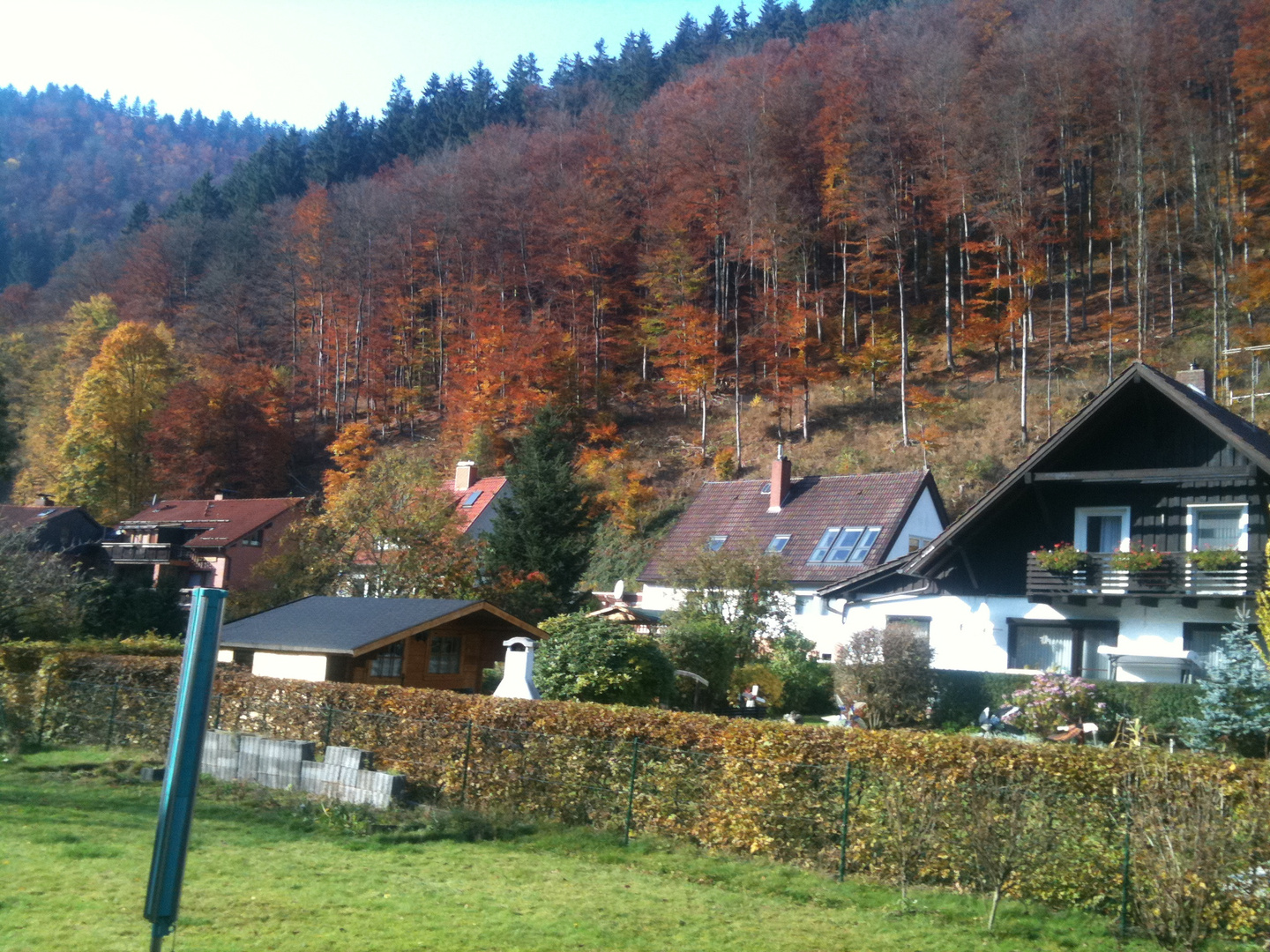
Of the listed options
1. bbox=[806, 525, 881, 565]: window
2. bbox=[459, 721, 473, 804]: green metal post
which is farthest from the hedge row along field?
bbox=[806, 525, 881, 565]: window

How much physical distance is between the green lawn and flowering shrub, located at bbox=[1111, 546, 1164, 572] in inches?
533

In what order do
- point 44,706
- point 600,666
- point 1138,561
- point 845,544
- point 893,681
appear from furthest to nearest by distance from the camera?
point 845,544 → point 893,681 → point 1138,561 → point 44,706 → point 600,666

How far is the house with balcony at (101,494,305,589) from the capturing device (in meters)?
49.2

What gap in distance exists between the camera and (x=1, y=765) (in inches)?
670

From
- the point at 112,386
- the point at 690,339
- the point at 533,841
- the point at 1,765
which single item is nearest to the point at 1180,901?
the point at 533,841

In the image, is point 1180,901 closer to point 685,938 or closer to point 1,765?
point 685,938

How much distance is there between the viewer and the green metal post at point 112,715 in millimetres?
18906

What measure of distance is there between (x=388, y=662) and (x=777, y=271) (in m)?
34.0

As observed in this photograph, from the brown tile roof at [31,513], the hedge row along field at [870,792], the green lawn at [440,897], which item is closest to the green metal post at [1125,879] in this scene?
the hedge row along field at [870,792]

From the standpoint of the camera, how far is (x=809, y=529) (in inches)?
1410

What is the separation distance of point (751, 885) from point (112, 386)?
56246mm

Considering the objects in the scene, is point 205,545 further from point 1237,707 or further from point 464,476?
point 1237,707

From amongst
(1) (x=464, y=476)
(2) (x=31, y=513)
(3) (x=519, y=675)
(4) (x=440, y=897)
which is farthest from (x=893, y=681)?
(2) (x=31, y=513)

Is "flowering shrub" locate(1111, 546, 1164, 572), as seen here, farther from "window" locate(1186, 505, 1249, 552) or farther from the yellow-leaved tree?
the yellow-leaved tree
